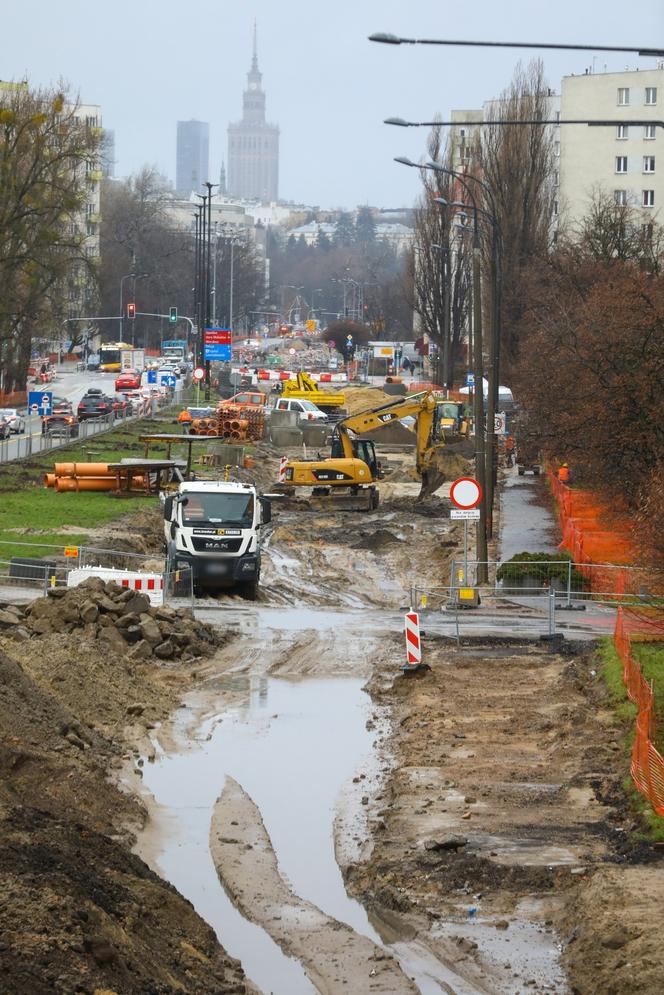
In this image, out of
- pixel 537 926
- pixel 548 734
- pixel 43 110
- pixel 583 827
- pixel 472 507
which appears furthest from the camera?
pixel 43 110

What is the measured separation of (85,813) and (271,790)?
10.1 ft

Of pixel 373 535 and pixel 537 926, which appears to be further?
pixel 373 535

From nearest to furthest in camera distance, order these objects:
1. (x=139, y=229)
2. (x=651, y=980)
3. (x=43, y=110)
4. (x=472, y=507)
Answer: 1. (x=651, y=980)
2. (x=472, y=507)
3. (x=43, y=110)
4. (x=139, y=229)

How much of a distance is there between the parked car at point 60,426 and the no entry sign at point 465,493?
119 feet

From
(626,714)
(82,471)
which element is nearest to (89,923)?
(626,714)

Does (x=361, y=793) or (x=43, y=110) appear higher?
(x=43, y=110)

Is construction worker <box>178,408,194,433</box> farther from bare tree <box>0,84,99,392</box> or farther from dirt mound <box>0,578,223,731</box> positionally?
dirt mound <box>0,578,223,731</box>

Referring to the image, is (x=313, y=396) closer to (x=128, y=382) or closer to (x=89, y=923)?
(x=128, y=382)

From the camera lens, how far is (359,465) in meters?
48.2

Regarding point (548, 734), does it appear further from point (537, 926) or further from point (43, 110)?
point (43, 110)

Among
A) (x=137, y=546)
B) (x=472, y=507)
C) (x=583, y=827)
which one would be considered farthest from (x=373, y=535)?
(x=583, y=827)

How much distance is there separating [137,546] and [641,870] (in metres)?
24.2

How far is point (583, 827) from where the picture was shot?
15500 millimetres

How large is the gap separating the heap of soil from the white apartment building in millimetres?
81631
